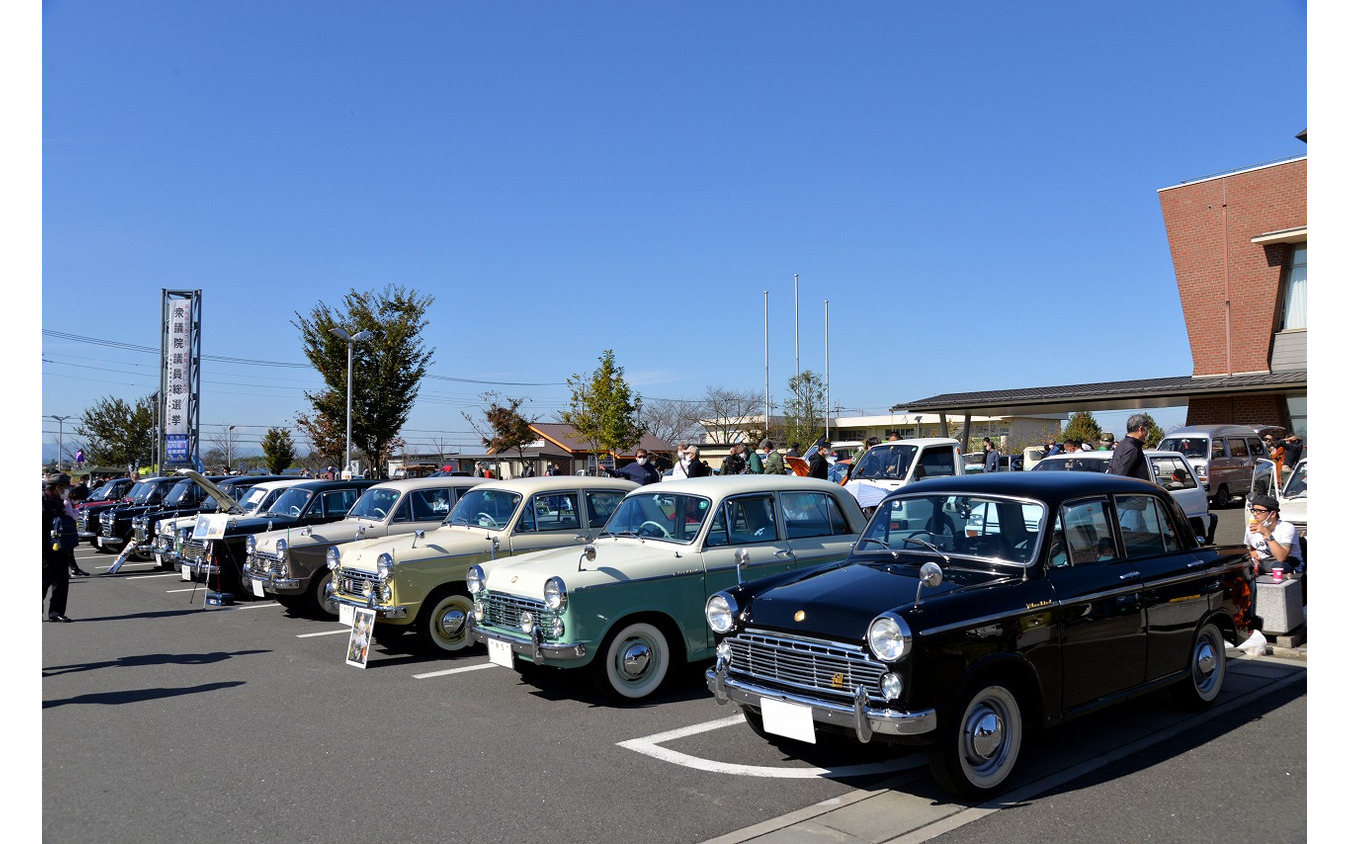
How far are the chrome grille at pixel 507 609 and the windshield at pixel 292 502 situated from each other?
6.58 meters

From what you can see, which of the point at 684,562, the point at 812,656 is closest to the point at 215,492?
the point at 684,562

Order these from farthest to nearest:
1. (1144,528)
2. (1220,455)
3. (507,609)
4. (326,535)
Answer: (1220,455) → (326,535) → (507,609) → (1144,528)

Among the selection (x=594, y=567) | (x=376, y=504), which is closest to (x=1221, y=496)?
(x=376, y=504)

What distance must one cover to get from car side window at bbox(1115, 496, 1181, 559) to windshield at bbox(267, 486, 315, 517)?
426 inches

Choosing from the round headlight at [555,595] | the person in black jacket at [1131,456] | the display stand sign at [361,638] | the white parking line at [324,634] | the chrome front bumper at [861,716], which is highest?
the person in black jacket at [1131,456]

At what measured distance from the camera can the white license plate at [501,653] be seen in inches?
285

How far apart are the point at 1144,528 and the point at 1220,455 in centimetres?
1764

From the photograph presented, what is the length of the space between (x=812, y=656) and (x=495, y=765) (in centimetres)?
216

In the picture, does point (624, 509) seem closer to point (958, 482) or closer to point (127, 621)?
point (958, 482)

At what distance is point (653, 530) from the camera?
26.4 ft

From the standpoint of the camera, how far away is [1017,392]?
28656mm

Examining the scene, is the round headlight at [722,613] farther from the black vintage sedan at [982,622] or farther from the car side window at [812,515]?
the car side window at [812,515]

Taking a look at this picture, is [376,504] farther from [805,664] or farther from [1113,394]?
[1113,394]

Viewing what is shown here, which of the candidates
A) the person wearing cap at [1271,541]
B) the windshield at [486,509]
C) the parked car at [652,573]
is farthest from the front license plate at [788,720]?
the person wearing cap at [1271,541]
